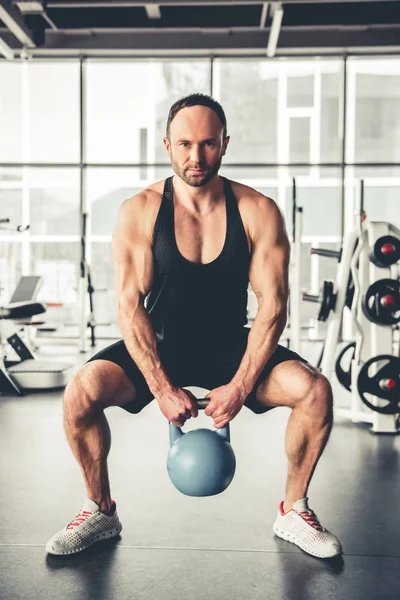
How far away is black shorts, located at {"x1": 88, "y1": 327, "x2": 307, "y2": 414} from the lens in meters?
1.74

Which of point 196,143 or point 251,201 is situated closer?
point 196,143

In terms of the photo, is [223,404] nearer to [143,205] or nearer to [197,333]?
[197,333]

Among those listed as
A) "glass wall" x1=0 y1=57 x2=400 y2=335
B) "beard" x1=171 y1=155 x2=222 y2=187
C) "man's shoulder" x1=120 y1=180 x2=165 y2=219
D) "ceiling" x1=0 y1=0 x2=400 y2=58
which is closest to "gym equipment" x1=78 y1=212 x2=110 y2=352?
"glass wall" x1=0 y1=57 x2=400 y2=335

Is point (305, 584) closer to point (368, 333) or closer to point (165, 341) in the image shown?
point (165, 341)

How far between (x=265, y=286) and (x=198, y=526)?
73 centimetres

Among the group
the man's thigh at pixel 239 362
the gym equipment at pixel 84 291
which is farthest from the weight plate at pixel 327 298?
the gym equipment at pixel 84 291

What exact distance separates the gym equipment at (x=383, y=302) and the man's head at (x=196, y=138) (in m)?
1.56

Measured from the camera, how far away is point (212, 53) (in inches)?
282

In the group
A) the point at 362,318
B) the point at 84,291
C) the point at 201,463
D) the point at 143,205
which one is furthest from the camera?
the point at 84,291

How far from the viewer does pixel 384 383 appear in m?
3.02

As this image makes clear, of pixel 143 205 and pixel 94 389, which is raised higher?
pixel 143 205

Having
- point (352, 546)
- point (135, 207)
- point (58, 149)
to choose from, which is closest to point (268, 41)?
point (58, 149)

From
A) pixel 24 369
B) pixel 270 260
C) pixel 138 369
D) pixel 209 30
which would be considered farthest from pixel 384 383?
pixel 209 30

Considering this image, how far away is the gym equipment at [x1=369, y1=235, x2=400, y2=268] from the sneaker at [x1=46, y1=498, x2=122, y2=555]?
1.85m
